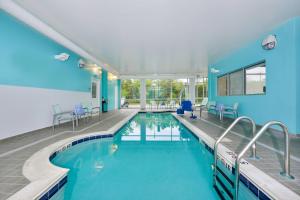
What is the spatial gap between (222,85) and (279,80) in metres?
4.12

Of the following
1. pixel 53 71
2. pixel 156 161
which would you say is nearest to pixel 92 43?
pixel 53 71

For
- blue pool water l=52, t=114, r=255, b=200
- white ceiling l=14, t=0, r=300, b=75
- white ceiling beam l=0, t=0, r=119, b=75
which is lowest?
blue pool water l=52, t=114, r=255, b=200

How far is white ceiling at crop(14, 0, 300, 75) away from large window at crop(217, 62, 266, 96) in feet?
3.22

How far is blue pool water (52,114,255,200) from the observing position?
2.14 meters

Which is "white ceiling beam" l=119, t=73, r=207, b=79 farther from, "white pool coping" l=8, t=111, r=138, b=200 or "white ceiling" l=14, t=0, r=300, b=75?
"white pool coping" l=8, t=111, r=138, b=200

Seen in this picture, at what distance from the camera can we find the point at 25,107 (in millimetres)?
4297

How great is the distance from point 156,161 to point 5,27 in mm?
4246

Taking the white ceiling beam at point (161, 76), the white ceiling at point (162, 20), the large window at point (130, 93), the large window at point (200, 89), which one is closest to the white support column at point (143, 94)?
the white ceiling beam at point (161, 76)

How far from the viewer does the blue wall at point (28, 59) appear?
377 cm

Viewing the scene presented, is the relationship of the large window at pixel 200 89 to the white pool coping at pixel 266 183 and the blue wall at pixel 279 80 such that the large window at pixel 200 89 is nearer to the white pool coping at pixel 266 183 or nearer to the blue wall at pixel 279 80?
the blue wall at pixel 279 80

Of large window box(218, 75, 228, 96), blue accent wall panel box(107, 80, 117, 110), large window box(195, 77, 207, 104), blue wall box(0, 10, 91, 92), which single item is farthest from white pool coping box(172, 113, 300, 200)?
large window box(195, 77, 207, 104)

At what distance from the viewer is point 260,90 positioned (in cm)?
535

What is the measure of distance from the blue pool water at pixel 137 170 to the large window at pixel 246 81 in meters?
2.89

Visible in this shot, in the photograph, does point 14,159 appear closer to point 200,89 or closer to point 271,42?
point 271,42
